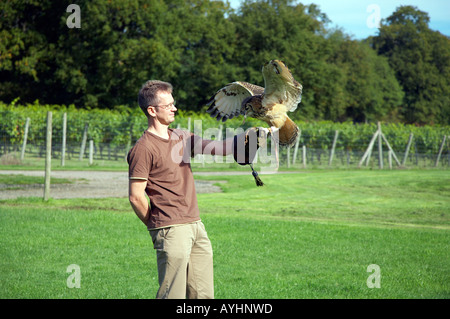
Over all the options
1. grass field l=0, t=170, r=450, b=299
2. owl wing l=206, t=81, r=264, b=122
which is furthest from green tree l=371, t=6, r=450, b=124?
owl wing l=206, t=81, r=264, b=122

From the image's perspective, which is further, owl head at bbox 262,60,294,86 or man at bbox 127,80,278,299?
man at bbox 127,80,278,299

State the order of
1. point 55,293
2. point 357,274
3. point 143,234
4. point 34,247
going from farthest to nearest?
point 143,234 → point 34,247 → point 357,274 → point 55,293

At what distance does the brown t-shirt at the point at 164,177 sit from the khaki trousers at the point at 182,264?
88 millimetres

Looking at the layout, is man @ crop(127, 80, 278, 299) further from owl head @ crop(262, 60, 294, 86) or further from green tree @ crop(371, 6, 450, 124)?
green tree @ crop(371, 6, 450, 124)

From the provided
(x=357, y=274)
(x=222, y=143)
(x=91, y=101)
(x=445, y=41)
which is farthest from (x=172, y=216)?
(x=445, y=41)

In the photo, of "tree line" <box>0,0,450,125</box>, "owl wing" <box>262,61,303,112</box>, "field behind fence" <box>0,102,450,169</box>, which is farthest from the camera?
"tree line" <box>0,0,450,125</box>

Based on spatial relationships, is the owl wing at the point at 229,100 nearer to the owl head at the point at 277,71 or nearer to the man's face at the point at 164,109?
the owl head at the point at 277,71

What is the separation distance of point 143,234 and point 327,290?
14.8 ft

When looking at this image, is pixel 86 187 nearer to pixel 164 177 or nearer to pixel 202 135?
pixel 202 135

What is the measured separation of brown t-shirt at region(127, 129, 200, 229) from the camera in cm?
411

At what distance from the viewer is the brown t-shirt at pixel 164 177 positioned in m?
4.11

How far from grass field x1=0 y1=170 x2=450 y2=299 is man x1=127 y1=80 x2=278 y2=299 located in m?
2.44
